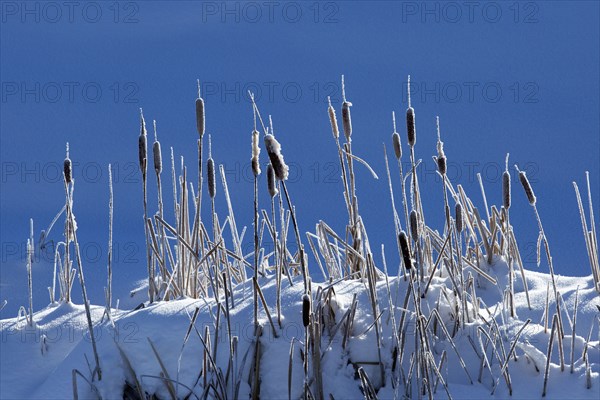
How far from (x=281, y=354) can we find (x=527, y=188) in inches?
44.2

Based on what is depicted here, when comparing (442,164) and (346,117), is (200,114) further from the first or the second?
(442,164)

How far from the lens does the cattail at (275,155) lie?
76.7 inches

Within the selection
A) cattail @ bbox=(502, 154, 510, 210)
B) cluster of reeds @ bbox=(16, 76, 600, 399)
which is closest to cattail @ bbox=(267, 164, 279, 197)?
cluster of reeds @ bbox=(16, 76, 600, 399)

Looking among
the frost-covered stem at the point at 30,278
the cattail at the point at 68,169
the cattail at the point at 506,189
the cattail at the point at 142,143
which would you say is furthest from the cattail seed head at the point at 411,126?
the frost-covered stem at the point at 30,278

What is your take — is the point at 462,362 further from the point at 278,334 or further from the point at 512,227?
the point at 512,227

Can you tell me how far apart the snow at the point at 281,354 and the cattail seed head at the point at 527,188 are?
45 centimetres

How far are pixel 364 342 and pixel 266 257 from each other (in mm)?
1114

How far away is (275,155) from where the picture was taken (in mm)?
1949

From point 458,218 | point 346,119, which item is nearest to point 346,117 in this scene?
point 346,119

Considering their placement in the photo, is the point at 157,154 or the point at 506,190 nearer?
the point at 157,154

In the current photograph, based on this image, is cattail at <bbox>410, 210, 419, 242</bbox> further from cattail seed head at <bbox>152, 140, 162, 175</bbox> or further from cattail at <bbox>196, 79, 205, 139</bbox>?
cattail seed head at <bbox>152, 140, 162, 175</bbox>

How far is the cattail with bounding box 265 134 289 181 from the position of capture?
76.7 inches

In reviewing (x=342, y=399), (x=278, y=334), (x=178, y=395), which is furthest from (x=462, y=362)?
(x=178, y=395)

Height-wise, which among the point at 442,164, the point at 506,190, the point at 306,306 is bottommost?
the point at 306,306
